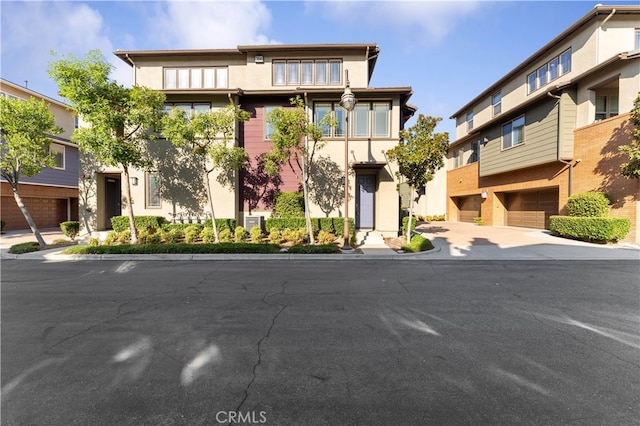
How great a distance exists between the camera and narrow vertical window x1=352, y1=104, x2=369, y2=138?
14.9 m

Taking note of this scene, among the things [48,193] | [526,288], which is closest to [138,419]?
[526,288]

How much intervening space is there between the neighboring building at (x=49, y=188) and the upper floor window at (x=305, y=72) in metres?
14.9

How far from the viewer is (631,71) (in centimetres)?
1243

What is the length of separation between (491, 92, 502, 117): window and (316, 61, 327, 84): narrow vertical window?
48.3ft

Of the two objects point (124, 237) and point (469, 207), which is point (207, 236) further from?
point (469, 207)

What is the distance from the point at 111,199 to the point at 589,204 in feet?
83.6

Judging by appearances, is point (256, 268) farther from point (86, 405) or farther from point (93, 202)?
point (93, 202)

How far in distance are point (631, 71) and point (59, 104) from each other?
3703 centimetres

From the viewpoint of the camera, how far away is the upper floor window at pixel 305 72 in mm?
15977

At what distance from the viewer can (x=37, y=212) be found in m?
20.4

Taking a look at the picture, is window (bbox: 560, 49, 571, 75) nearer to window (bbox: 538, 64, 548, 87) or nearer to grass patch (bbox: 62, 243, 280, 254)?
window (bbox: 538, 64, 548, 87)

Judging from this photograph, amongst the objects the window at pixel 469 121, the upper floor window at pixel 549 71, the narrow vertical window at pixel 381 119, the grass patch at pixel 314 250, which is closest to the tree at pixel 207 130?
the grass patch at pixel 314 250

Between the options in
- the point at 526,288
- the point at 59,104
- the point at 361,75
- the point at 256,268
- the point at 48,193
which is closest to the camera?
the point at 526,288

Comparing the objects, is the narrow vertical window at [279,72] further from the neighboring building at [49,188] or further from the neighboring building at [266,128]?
the neighboring building at [49,188]
